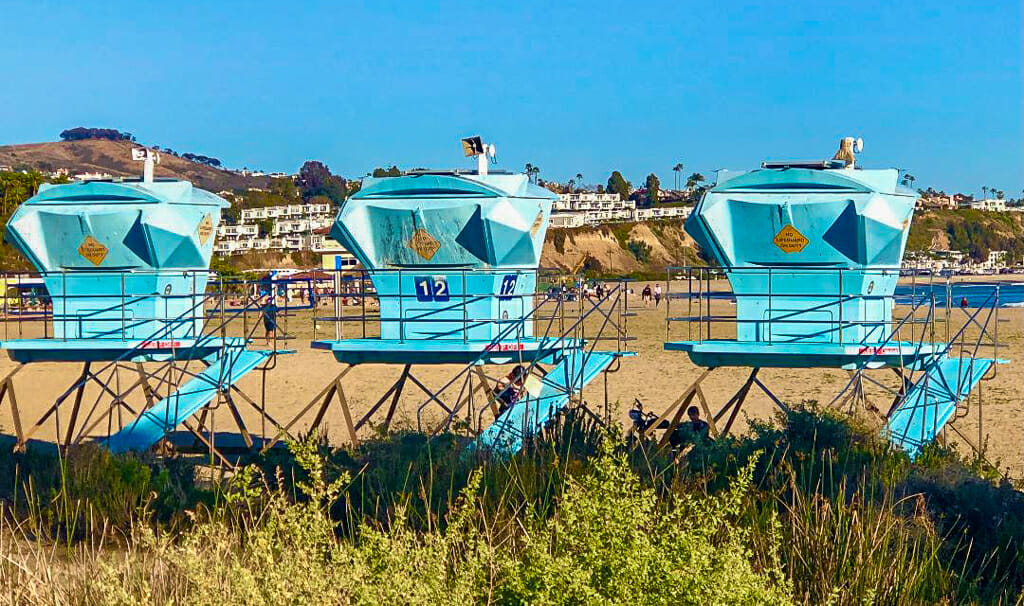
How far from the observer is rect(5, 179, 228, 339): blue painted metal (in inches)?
682

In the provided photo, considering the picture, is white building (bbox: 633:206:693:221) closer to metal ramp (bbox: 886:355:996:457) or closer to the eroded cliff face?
the eroded cliff face

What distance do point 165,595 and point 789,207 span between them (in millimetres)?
10100

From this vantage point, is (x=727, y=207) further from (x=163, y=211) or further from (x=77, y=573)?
(x=77, y=573)

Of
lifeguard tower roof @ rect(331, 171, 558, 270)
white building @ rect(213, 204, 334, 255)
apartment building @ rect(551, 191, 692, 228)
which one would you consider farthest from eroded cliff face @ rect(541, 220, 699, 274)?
lifeguard tower roof @ rect(331, 171, 558, 270)

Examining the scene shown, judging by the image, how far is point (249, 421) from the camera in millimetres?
23641

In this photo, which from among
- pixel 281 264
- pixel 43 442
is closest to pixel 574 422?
pixel 43 442

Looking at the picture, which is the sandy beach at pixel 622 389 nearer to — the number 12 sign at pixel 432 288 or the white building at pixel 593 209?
the number 12 sign at pixel 432 288

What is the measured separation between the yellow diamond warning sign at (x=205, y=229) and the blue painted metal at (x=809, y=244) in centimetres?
699

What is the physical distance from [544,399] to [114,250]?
637cm

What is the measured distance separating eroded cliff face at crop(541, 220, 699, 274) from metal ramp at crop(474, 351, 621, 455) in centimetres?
8876

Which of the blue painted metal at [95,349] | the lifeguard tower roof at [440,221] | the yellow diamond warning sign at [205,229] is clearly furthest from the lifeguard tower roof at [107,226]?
the lifeguard tower roof at [440,221]

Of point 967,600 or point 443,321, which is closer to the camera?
point 967,600

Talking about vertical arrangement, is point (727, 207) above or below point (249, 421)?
above

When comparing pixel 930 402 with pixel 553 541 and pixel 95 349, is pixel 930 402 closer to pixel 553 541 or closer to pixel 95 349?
pixel 553 541
